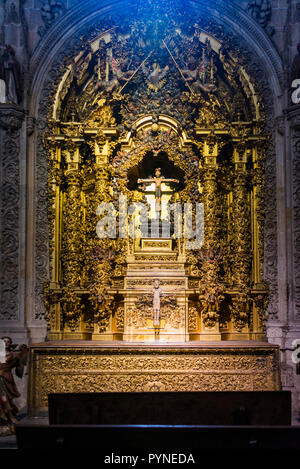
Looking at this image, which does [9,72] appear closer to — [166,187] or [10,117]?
[10,117]

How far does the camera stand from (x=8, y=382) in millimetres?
8406

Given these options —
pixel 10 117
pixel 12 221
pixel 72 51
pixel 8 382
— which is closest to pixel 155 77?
pixel 72 51

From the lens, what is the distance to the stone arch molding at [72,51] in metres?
10.4

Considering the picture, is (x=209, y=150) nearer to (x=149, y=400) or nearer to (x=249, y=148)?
(x=249, y=148)

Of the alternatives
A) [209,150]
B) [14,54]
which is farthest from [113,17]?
[209,150]

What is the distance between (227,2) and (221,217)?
3.81 metres

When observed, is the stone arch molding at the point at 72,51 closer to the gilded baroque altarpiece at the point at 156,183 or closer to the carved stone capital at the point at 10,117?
the gilded baroque altarpiece at the point at 156,183

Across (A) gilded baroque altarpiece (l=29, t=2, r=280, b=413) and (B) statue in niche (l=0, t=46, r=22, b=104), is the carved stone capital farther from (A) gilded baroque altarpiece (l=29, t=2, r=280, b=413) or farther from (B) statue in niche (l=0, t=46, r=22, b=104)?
(A) gilded baroque altarpiece (l=29, t=2, r=280, b=413)

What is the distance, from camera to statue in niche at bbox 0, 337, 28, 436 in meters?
8.30

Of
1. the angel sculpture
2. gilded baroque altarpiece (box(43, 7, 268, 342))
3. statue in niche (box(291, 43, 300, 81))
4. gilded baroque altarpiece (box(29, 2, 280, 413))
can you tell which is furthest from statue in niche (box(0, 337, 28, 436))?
statue in niche (box(291, 43, 300, 81))

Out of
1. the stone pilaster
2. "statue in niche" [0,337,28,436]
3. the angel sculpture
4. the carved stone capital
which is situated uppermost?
the angel sculpture

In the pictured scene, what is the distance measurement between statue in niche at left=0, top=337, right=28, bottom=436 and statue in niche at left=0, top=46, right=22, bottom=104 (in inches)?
165

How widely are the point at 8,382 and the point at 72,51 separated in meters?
5.85

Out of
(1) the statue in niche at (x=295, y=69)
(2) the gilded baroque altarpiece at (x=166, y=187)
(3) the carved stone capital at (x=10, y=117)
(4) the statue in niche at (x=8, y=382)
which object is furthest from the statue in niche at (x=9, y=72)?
(1) the statue in niche at (x=295, y=69)
